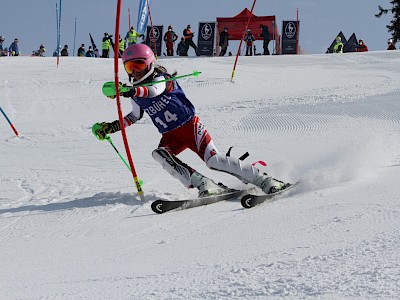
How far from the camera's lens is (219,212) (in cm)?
488

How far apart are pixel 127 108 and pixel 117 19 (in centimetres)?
748

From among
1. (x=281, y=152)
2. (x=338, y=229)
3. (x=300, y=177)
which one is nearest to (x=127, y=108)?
(x=281, y=152)

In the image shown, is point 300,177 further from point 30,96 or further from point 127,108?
point 30,96

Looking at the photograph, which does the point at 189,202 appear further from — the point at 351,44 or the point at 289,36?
the point at 351,44

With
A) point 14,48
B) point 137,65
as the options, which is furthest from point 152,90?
point 14,48

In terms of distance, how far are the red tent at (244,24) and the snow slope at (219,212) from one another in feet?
47.4

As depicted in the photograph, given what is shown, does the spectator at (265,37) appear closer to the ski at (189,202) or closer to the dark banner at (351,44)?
the dark banner at (351,44)

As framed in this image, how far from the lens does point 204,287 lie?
2.79 metres

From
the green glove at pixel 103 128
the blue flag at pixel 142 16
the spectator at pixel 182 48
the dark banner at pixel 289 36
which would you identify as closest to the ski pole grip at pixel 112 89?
the green glove at pixel 103 128

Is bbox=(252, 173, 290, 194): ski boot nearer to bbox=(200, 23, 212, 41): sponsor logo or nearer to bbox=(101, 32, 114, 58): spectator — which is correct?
bbox=(101, 32, 114, 58): spectator

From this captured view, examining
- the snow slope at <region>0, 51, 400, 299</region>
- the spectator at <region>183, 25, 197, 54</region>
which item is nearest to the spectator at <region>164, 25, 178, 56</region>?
the spectator at <region>183, 25, 197, 54</region>

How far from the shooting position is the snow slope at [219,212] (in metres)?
2.90

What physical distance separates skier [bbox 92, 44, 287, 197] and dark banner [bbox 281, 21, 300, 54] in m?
22.4

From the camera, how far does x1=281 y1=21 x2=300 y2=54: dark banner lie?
2731 centimetres
